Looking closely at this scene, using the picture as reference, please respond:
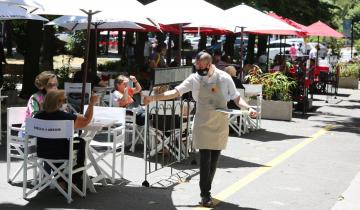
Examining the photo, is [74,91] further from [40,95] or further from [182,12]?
[40,95]

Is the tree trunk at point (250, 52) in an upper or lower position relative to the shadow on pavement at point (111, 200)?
upper

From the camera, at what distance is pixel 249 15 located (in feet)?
48.1

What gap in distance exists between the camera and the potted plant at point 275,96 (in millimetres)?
15917

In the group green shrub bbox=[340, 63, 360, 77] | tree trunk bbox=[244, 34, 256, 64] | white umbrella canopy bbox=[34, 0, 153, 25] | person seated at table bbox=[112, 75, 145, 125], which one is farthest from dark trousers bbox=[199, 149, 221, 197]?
tree trunk bbox=[244, 34, 256, 64]

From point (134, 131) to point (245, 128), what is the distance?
380 cm

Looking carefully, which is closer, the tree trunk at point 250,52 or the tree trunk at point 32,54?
the tree trunk at point 32,54

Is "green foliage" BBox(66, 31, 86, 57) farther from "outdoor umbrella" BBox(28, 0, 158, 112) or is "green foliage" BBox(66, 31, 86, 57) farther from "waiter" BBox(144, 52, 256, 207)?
"waiter" BBox(144, 52, 256, 207)

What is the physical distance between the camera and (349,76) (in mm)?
28828

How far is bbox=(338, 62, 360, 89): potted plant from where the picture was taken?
94.0 feet

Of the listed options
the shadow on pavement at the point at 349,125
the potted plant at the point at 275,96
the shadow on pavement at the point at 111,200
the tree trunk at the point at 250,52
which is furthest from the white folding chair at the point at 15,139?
the tree trunk at the point at 250,52

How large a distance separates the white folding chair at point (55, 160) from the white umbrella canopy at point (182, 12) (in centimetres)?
422

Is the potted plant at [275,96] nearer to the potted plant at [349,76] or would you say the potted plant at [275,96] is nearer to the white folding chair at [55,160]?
the white folding chair at [55,160]

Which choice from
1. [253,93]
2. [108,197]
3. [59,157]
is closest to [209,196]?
[108,197]

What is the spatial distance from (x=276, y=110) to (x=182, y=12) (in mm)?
6040
